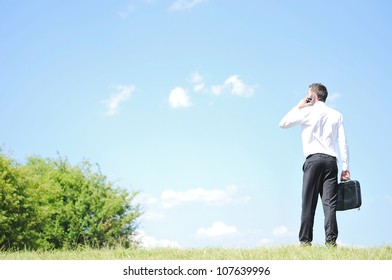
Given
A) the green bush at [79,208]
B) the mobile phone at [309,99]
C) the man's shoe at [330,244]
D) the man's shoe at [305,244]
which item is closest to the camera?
the man's shoe at [330,244]

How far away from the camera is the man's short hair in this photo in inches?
377

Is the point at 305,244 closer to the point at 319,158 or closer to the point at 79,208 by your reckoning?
the point at 319,158

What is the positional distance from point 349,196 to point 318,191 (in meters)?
0.57

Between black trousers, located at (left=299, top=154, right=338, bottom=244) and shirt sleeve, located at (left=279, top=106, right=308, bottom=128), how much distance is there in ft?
2.33

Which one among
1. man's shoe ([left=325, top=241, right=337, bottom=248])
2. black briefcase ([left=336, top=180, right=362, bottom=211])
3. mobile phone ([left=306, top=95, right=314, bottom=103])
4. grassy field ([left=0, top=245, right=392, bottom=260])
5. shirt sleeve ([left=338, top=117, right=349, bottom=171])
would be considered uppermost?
mobile phone ([left=306, top=95, right=314, bottom=103])

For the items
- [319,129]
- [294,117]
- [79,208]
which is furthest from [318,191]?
[79,208]

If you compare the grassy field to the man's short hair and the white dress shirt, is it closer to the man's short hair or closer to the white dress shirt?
the white dress shirt

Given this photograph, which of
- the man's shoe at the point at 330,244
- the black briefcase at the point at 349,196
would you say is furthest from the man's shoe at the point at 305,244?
the black briefcase at the point at 349,196

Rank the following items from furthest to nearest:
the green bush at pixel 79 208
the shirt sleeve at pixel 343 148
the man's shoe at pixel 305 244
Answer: the green bush at pixel 79 208 < the shirt sleeve at pixel 343 148 < the man's shoe at pixel 305 244

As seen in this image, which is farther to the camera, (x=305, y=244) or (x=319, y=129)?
(x=319, y=129)

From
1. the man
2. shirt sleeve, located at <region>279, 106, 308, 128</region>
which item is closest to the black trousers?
the man

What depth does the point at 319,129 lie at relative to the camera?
9.38 m

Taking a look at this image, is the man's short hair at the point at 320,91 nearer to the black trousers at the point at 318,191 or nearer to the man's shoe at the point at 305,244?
the black trousers at the point at 318,191

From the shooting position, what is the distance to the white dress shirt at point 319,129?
30.6 feet
